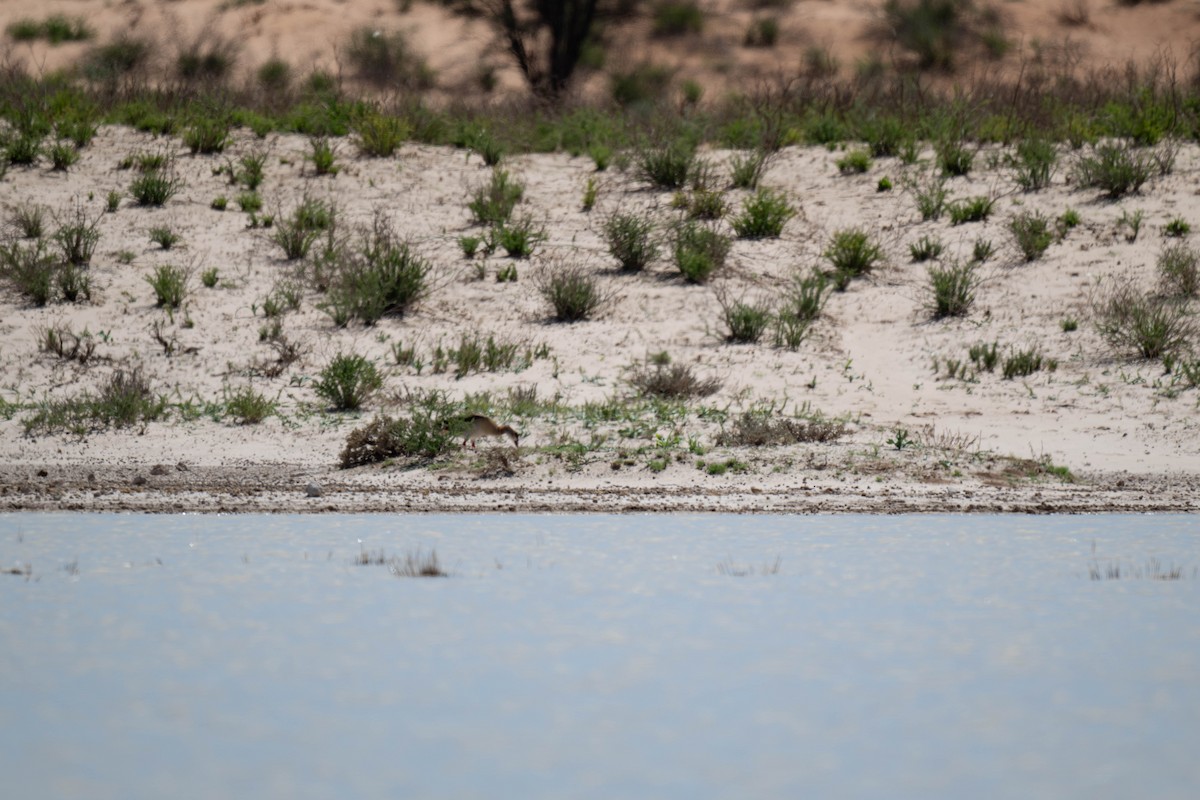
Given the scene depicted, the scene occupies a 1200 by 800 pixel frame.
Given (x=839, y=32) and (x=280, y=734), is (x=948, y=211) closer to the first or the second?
(x=280, y=734)

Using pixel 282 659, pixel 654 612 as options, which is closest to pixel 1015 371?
pixel 654 612

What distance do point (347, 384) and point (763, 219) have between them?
19.4 ft

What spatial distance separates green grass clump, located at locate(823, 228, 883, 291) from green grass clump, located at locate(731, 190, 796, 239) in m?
0.84

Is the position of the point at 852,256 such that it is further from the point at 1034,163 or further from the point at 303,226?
the point at 303,226

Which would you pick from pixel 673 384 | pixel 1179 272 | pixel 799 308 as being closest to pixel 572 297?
pixel 799 308

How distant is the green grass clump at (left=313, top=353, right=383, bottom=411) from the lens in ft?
35.6

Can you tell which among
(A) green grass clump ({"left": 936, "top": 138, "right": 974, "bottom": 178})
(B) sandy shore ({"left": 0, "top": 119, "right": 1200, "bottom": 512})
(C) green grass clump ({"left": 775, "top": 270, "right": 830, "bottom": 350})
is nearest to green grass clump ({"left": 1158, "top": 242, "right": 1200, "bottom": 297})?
(B) sandy shore ({"left": 0, "top": 119, "right": 1200, "bottom": 512})

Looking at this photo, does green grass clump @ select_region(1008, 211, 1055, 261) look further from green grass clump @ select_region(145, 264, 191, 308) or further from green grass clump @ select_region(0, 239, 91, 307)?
green grass clump @ select_region(0, 239, 91, 307)

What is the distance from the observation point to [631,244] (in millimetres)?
14320

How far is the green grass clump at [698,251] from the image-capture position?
45.9 feet

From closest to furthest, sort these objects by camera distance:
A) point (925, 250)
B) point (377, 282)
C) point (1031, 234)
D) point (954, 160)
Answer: point (377, 282), point (1031, 234), point (925, 250), point (954, 160)

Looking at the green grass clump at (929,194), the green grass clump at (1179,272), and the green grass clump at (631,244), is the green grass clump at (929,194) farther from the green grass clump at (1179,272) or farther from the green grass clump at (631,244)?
the green grass clump at (631,244)

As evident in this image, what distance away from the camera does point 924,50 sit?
27.7 meters

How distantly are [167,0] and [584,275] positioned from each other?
20205mm
